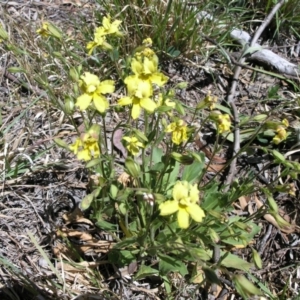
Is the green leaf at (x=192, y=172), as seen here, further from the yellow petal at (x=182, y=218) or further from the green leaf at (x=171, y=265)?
the yellow petal at (x=182, y=218)

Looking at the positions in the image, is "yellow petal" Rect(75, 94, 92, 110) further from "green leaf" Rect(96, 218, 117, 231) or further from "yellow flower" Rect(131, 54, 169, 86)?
"green leaf" Rect(96, 218, 117, 231)

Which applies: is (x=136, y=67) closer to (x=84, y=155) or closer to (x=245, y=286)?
(x=84, y=155)

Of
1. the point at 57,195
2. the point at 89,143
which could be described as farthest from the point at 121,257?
the point at 89,143

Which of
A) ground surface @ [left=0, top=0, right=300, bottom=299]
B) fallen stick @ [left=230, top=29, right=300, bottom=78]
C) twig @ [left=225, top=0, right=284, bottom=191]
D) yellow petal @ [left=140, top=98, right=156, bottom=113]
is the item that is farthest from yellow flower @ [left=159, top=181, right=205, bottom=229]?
fallen stick @ [left=230, top=29, right=300, bottom=78]

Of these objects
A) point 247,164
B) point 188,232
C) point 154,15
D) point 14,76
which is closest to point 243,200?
point 247,164

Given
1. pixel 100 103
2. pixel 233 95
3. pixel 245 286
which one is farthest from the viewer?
pixel 233 95

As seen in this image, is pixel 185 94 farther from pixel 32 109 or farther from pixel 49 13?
pixel 49 13
